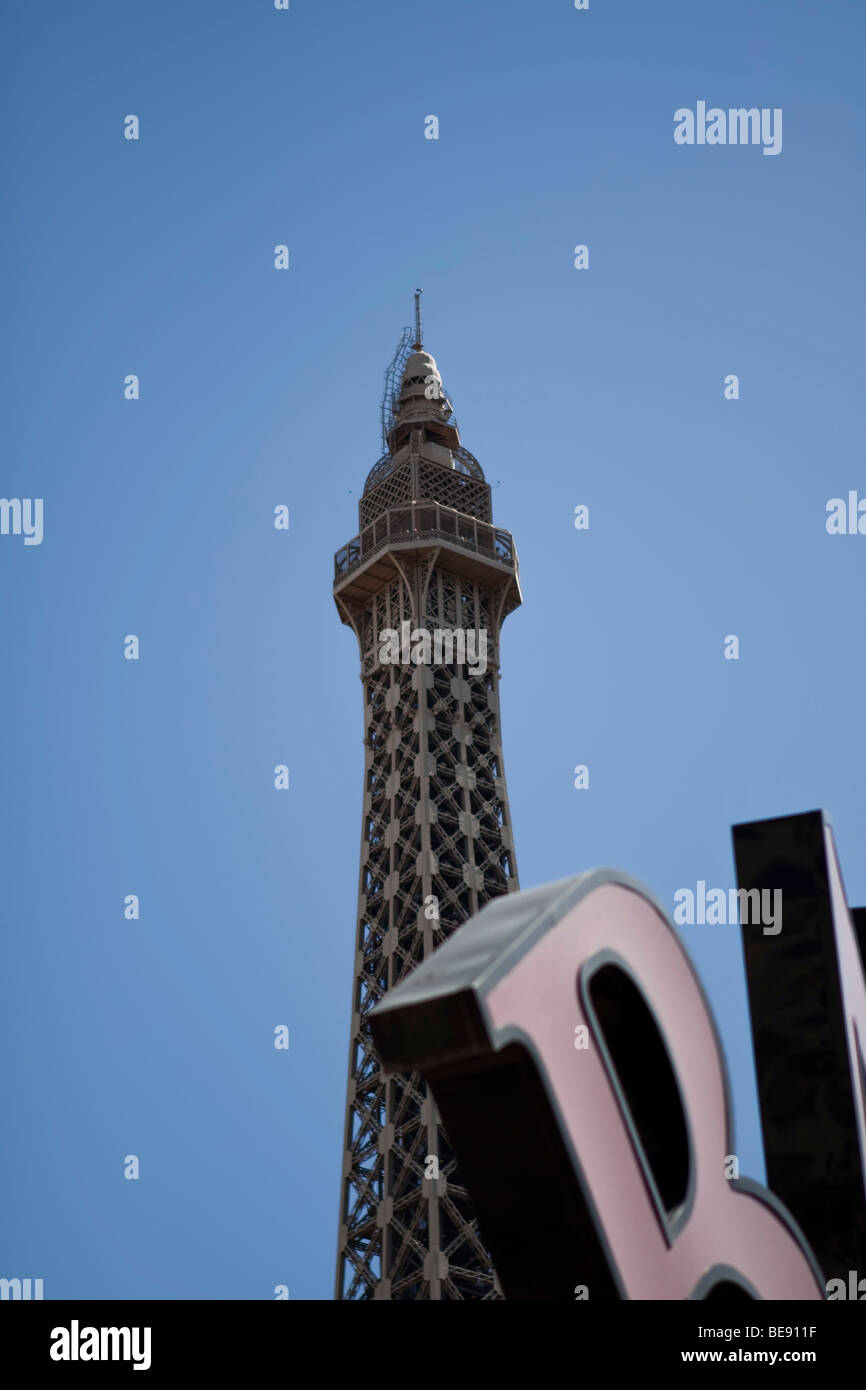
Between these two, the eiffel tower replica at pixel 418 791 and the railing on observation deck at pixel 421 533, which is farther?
the railing on observation deck at pixel 421 533

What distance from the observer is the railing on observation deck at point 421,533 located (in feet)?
185

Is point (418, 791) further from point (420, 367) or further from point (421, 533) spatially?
point (420, 367)

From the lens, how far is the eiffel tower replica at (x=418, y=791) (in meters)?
44.1

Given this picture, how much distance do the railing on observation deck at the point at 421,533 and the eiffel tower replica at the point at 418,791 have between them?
58 millimetres

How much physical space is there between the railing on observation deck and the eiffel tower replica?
0.19 feet

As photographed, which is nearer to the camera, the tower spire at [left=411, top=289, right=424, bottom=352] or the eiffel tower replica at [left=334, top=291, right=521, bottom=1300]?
the eiffel tower replica at [left=334, top=291, right=521, bottom=1300]

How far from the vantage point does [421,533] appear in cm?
5612

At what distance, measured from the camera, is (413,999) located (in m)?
11.2

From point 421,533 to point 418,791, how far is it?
379 inches

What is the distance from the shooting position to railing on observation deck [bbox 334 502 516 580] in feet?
185

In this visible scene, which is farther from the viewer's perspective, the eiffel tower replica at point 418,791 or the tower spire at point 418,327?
the tower spire at point 418,327

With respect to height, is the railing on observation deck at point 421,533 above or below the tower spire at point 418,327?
below
